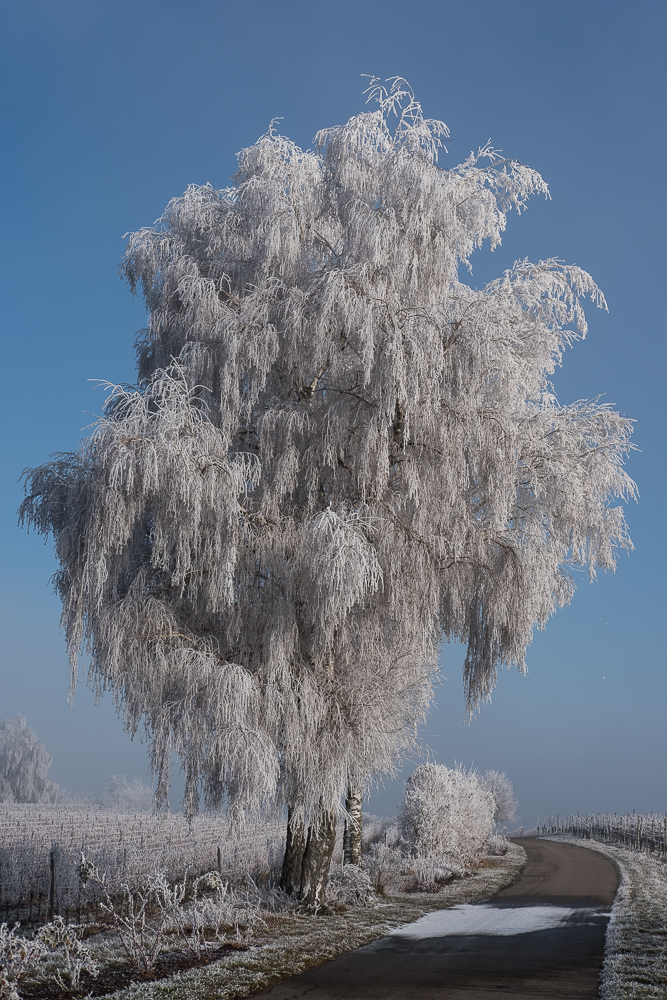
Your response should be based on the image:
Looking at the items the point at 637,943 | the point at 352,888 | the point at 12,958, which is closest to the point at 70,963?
the point at 12,958

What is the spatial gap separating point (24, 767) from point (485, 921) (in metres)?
44.3

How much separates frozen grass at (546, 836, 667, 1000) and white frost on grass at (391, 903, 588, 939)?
2.68 ft

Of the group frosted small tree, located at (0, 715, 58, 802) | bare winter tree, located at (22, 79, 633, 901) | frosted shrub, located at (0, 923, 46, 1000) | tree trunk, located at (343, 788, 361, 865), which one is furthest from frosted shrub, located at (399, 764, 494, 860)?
frosted small tree, located at (0, 715, 58, 802)

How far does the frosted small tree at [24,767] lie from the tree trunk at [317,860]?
134 ft

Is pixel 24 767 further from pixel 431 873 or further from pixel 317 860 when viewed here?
pixel 317 860

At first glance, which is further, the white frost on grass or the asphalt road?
the white frost on grass

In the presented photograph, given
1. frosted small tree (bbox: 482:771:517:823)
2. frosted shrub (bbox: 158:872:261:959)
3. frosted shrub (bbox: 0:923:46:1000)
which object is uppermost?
frosted shrub (bbox: 0:923:46:1000)

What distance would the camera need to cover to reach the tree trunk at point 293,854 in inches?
392

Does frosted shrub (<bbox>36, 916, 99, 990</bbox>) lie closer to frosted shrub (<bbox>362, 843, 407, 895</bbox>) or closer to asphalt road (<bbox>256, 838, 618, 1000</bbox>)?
asphalt road (<bbox>256, 838, 618, 1000</bbox>)

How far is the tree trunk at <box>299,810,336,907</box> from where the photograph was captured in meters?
9.78

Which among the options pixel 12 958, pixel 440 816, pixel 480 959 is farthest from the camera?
pixel 440 816

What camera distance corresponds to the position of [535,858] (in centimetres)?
2203

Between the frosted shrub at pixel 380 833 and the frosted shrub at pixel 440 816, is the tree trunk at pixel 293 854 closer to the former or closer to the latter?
the frosted shrub at pixel 440 816

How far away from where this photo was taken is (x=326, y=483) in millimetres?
10047
